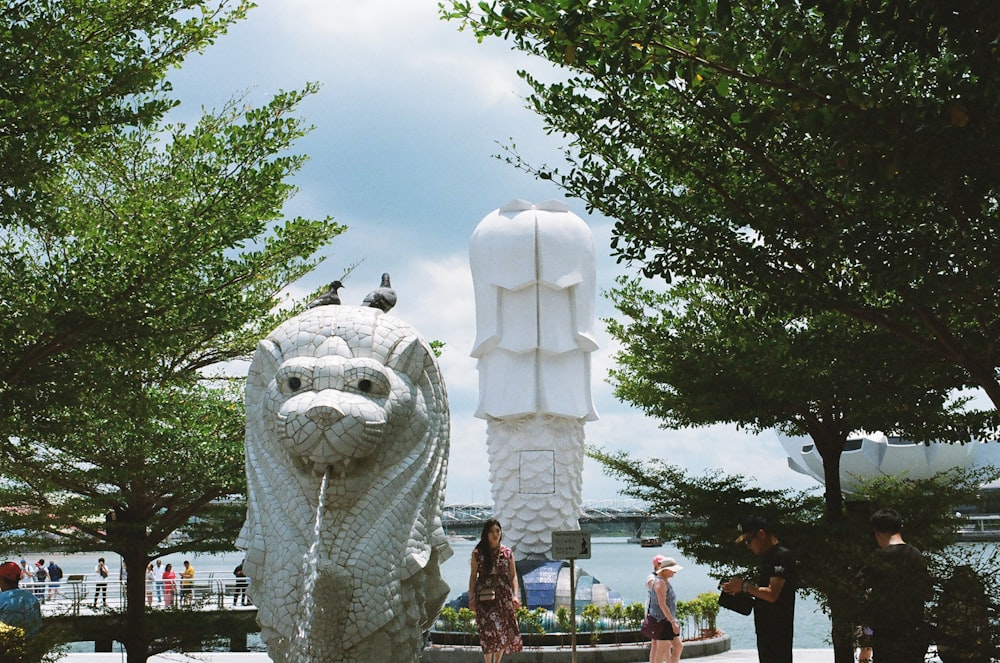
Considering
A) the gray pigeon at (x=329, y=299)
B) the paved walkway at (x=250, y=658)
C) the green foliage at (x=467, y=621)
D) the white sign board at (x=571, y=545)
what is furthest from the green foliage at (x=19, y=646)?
the green foliage at (x=467, y=621)

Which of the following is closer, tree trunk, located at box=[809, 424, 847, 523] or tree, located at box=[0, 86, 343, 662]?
tree, located at box=[0, 86, 343, 662]

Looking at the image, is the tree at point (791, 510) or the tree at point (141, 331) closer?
the tree at point (141, 331)

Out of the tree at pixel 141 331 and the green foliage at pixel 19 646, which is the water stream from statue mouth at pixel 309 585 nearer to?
the green foliage at pixel 19 646

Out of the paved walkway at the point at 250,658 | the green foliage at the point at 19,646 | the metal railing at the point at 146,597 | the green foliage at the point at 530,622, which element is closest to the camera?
the green foliage at the point at 19,646

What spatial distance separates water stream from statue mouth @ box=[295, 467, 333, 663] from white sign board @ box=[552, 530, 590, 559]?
4.69 meters

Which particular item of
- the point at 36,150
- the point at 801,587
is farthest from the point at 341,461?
the point at 801,587

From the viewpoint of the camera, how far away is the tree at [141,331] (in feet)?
24.9

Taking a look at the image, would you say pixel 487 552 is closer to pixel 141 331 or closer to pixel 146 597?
pixel 141 331

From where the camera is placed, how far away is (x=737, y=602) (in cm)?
584

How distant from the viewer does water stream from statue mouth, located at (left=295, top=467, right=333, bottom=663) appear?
517 cm

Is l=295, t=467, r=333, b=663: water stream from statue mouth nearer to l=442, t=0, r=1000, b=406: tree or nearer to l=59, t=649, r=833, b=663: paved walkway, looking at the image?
l=442, t=0, r=1000, b=406: tree

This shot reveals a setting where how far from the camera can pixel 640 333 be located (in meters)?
12.0

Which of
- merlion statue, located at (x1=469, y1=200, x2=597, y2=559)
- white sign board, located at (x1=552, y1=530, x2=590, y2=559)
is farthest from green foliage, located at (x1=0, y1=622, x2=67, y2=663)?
merlion statue, located at (x1=469, y1=200, x2=597, y2=559)

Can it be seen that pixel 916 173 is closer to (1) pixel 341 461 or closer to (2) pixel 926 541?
(1) pixel 341 461
